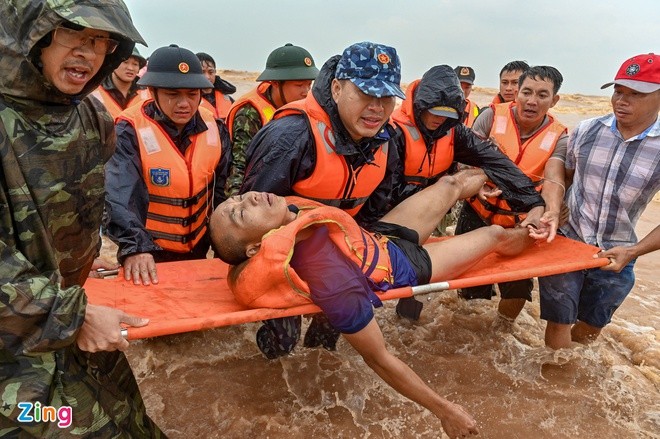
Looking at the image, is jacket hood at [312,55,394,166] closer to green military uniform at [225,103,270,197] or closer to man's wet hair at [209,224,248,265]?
man's wet hair at [209,224,248,265]

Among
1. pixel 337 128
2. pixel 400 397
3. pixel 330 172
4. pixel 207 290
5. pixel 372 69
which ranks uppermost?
pixel 372 69

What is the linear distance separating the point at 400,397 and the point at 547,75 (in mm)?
2398

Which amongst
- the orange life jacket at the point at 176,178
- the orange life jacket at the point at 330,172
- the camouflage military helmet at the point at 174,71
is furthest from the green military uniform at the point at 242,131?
the orange life jacket at the point at 330,172

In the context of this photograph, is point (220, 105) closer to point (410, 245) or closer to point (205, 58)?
point (205, 58)

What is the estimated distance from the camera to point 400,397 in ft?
9.95

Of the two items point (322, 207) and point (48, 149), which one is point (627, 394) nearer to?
point (322, 207)

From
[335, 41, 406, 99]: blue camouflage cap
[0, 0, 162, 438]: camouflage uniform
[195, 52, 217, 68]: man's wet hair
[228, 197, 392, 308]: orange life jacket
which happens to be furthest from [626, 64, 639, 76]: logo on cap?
[195, 52, 217, 68]: man's wet hair

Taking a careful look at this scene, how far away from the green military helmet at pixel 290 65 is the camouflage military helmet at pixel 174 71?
104cm

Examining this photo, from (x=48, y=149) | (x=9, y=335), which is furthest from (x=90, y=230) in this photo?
(x=9, y=335)

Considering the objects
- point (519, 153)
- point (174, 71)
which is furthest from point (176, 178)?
point (519, 153)

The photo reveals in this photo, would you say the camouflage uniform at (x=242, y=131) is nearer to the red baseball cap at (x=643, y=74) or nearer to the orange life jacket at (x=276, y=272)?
the orange life jacket at (x=276, y=272)

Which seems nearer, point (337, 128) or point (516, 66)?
point (337, 128)

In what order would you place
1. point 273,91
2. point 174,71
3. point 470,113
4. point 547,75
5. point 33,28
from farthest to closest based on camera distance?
point 470,113 → point 273,91 → point 547,75 → point 174,71 → point 33,28

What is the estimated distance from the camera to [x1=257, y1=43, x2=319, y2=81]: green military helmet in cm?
382
